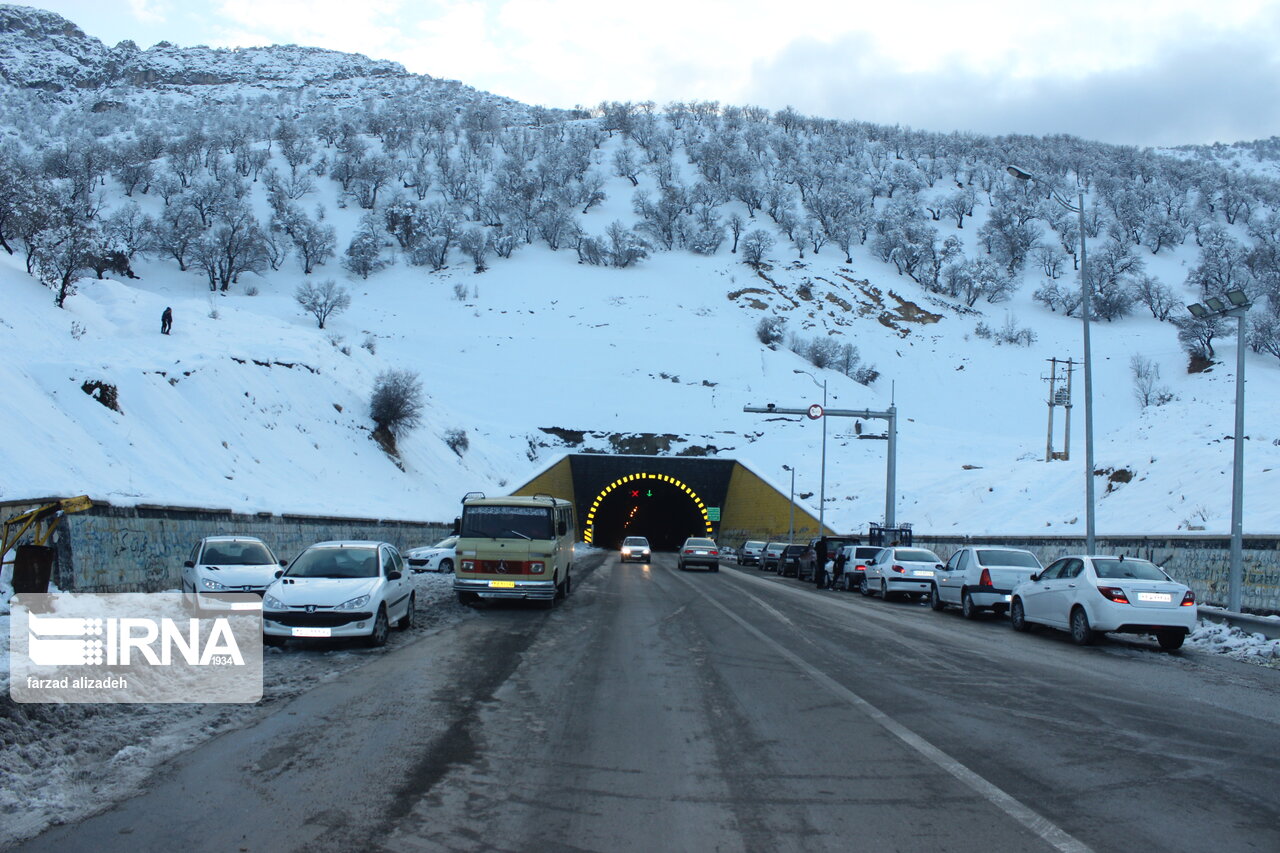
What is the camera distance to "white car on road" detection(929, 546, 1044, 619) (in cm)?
2086

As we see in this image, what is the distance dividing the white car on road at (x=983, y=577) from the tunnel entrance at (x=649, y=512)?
46904mm

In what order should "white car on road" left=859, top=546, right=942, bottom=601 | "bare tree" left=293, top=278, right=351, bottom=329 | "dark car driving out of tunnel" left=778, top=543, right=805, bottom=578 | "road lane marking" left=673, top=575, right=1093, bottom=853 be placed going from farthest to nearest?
"bare tree" left=293, top=278, right=351, bottom=329 → "dark car driving out of tunnel" left=778, top=543, right=805, bottom=578 → "white car on road" left=859, top=546, right=942, bottom=601 → "road lane marking" left=673, top=575, right=1093, bottom=853

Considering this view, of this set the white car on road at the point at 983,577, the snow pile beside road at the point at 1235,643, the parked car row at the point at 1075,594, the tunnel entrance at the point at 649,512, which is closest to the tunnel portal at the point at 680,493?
the tunnel entrance at the point at 649,512

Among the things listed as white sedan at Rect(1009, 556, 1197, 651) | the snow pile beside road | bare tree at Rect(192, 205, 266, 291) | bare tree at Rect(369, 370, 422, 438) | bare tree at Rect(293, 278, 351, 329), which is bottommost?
the snow pile beside road

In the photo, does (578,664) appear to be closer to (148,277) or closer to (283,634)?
(283,634)

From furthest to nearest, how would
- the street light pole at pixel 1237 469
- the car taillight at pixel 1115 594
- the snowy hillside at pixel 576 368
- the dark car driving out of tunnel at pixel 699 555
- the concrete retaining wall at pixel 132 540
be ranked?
the dark car driving out of tunnel at pixel 699 555
the snowy hillside at pixel 576 368
the street light pole at pixel 1237 469
the concrete retaining wall at pixel 132 540
the car taillight at pixel 1115 594

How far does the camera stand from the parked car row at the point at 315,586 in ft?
43.3

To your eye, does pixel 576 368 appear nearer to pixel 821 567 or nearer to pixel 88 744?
pixel 821 567

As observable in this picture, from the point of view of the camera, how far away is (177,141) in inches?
5197

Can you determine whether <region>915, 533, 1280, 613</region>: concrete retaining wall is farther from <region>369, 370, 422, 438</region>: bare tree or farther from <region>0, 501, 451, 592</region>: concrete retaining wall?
<region>369, 370, 422, 438</region>: bare tree

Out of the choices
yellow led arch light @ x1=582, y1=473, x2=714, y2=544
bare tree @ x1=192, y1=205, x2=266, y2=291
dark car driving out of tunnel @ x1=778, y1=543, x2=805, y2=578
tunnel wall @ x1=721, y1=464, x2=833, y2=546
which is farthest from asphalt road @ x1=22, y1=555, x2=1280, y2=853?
bare tree @ x1=192, y1=205, x2=266, y2=291

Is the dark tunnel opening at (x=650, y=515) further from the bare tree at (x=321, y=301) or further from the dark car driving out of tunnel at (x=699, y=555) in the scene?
the dark car driving out of tunnel at (x=699, y=555)

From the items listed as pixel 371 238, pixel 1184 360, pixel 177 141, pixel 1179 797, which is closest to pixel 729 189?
pixel 371 238

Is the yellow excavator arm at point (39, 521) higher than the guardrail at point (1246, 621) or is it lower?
higher
